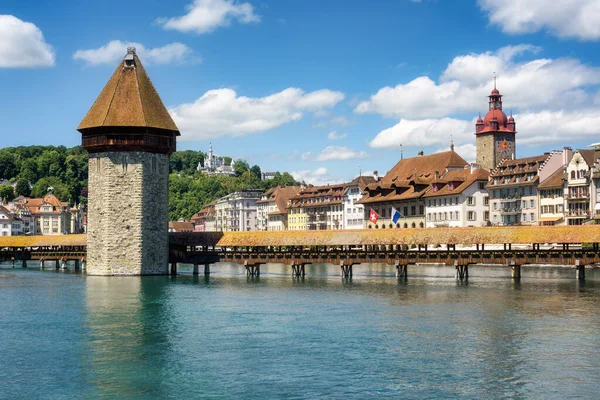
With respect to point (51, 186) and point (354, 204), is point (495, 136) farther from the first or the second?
point (51, 186)

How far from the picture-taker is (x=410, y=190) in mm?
86562

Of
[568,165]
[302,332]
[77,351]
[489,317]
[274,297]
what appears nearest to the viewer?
[77,351]

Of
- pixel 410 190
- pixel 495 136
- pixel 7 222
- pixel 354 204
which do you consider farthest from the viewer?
pixel 7 222

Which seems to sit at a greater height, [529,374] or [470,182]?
[470,182]

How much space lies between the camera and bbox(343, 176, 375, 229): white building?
9944cm

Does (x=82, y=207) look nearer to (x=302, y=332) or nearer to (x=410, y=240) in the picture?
(x=410, y=240)

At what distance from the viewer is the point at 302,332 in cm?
2702

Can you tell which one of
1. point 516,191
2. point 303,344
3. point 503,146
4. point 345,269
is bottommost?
point 303,344

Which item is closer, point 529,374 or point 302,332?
point 529,374

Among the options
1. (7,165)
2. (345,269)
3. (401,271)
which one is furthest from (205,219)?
(401,271)

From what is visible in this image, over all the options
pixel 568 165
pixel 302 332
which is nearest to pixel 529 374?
pixel 302 332

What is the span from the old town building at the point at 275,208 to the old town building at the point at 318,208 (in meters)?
3.04

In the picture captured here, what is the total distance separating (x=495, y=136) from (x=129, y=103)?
5214 cm

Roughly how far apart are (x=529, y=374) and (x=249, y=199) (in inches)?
4552
